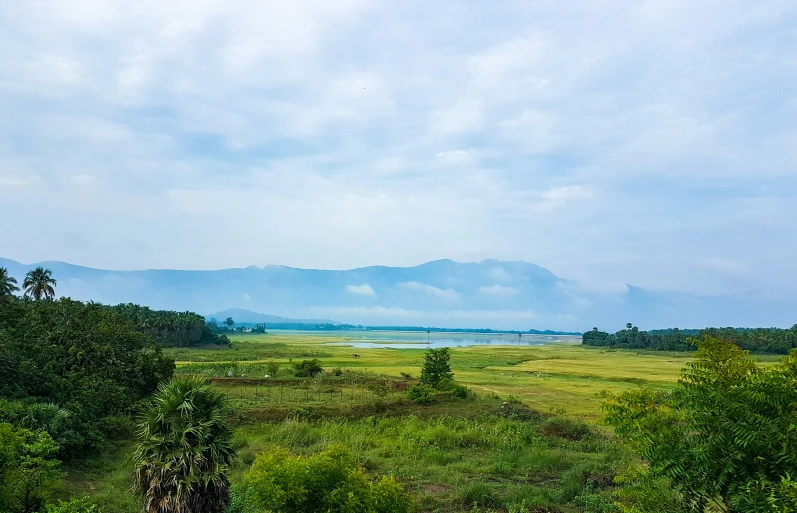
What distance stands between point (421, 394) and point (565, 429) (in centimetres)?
1063

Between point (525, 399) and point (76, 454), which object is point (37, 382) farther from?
point (525, 399)

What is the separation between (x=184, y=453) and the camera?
1183cm

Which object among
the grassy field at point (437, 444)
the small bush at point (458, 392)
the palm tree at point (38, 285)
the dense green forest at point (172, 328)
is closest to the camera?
the grassy field at point (437, 444)

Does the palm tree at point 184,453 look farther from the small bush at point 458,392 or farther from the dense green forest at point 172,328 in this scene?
the dense green forest at point 172,328

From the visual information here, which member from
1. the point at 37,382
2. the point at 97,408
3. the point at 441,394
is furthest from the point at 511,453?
the point at 37,382

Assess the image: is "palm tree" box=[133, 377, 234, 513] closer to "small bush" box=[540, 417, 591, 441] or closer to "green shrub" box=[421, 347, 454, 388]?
"small bush" box=[540, 417, 591, 441]

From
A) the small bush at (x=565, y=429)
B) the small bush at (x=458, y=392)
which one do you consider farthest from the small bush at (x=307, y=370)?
the small bush at (x=565, y=429)

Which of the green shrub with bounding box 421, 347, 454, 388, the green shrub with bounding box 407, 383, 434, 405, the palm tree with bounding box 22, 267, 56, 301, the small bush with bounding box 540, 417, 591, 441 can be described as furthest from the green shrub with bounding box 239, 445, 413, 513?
the palm tree with bounding box 22, 267, 56, 301

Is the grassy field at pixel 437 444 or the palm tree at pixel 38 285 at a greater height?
the palm tree at pixel 38 285

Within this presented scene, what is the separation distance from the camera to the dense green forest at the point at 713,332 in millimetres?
95125

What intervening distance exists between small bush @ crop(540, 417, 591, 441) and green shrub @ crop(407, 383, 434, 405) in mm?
8539

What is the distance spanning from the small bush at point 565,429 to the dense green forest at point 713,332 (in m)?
29.6

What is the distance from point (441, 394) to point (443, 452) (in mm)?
13853

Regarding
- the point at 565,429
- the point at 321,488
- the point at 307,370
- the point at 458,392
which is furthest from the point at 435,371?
the point at 321,488
